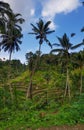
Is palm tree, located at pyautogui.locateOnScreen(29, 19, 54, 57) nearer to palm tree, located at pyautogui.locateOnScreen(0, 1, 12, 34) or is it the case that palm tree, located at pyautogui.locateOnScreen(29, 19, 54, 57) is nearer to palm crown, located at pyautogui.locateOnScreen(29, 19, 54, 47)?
palm crown, located at pyautogui.locateOnScreen(29, 19, 54, 47)

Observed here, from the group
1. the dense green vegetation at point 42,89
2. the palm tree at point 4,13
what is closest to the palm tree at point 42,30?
the dense green vegetation at point 42,89

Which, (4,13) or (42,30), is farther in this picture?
(42,30)

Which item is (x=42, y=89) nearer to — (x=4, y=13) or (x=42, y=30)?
(x=42, y=30)

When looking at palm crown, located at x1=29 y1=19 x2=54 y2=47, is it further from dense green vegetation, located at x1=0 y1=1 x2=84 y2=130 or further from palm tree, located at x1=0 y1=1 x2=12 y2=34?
palm tree, located at x1=0 y1=1 x2=12 y2=34

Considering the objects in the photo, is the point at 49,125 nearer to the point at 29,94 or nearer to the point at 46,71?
the point at 29,94

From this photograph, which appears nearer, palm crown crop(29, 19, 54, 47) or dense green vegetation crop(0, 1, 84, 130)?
dense green vegetation crop(0, 1, 84, 130)

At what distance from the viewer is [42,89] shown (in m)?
86.6

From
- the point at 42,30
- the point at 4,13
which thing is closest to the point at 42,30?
the point at 42,30

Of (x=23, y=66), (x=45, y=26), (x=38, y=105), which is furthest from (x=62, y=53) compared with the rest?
(x=23, y=66)

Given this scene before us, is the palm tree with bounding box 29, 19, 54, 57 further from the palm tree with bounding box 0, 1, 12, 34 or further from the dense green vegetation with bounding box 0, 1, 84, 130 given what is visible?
the palm tree with bounding box 0, 1, 12, 34

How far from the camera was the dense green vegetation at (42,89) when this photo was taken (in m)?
40.4

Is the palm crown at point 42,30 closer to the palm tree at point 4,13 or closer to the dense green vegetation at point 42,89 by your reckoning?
the dense green vegetation at point 42,89

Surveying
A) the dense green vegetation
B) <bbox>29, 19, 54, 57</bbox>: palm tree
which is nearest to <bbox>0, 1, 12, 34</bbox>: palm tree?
the dense green vegetation

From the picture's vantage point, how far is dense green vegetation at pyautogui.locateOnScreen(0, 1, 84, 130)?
4038 centimetres
